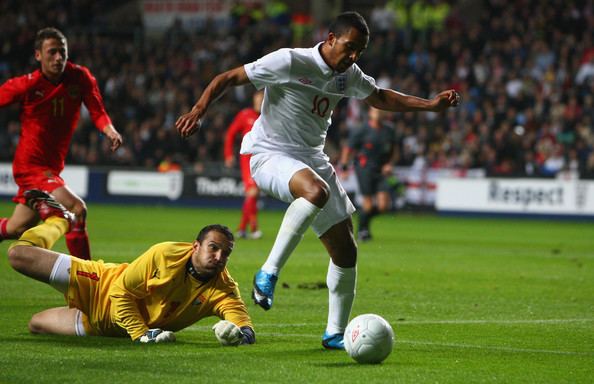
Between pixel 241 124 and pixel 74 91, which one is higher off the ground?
pixel 74 91

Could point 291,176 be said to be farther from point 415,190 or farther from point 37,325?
point 415,190

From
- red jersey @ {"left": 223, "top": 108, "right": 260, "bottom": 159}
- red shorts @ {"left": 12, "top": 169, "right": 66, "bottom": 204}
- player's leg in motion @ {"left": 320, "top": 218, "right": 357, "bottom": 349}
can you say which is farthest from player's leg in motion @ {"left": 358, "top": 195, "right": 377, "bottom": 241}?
player's leg in motion @ {"left": 320, "top": 218, "right": 357, "bottom": 349}

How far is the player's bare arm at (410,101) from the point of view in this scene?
755 cm

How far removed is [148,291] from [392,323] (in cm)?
240

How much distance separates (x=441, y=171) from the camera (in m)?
25.8

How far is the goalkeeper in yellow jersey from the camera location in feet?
22.7

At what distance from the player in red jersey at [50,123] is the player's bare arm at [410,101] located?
2.53 metres

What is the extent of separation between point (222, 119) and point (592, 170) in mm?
10375

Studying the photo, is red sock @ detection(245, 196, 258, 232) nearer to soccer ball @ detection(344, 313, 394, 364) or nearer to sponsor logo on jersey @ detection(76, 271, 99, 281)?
sponsor logo on jersey @ detection(76, 271, 99, 281)

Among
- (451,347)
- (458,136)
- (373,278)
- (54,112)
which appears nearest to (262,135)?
(451,347)

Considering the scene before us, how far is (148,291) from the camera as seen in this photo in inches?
275

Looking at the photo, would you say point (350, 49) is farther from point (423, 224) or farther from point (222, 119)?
point (222, 119)

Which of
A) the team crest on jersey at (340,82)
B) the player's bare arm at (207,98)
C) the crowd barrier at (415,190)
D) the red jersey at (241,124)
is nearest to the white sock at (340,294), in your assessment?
the team crest on jersey at (340,82)

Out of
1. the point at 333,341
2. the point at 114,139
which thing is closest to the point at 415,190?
the point at 114,139
